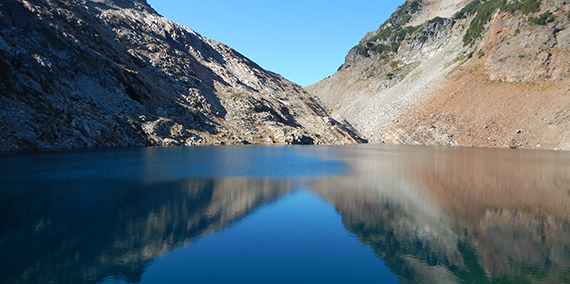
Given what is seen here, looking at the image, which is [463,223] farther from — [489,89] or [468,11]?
[468,11]

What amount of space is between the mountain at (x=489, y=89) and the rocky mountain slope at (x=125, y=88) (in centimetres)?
2572

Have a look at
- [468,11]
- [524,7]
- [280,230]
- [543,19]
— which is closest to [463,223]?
[280,230]

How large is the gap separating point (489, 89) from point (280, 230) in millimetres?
126286

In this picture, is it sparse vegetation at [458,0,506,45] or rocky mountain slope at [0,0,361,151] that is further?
sparse vegetation at [458,0,506,45]

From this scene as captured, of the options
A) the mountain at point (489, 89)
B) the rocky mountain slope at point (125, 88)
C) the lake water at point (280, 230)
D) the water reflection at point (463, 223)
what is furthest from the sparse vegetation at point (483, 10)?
the lake water at point (280, 230)

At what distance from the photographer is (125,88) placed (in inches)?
3757

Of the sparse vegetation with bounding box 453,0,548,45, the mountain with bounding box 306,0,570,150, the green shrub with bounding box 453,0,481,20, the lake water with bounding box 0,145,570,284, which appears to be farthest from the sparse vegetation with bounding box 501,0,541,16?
the lake water with bounding box 0,145,570,284

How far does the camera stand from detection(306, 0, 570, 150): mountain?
103 metres

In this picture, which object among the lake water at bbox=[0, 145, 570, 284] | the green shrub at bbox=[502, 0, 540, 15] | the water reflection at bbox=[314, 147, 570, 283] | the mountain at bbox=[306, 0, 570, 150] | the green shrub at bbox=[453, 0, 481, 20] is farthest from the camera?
the green shrub at bbox=[453, 0, 481, 20]

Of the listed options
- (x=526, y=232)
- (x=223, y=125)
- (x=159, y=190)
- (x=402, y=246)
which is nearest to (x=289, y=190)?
(x=159, y=190)

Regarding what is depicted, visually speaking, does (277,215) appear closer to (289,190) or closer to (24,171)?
(289,190)

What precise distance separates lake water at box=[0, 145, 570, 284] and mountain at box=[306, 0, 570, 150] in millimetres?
79052

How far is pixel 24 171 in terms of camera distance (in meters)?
39.6

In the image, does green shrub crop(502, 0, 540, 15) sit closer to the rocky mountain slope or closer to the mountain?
the mountain
